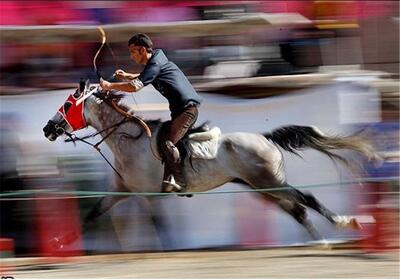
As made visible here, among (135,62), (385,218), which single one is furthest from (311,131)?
(135,62)

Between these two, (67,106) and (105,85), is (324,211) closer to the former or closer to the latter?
(105,85)

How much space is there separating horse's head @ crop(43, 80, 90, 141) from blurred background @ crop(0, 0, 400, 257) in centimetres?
10

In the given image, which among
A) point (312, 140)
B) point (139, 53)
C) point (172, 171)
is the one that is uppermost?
point (139, 53)

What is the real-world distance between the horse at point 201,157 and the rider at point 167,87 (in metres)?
0.10

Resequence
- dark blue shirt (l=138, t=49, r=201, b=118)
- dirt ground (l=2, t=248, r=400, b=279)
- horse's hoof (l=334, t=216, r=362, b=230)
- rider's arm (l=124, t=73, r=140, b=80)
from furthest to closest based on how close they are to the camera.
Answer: horse's hoof (l=334, t=216, r=362, b=230) → rider's arm (l=124, t=73, r=140, b=80) → dark blue shirt (l=138, t=49, r=201, b=118) → dirt ground (l=2, t=248, r=400, b=279)

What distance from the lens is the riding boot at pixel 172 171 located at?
35.2ft

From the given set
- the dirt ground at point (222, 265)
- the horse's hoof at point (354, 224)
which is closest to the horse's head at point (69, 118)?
the dirt ground at point (222, 265)

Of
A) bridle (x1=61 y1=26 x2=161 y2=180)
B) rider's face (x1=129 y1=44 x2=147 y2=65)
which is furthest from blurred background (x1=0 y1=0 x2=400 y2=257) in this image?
rider's face (x1=129 y1=44 x2=147 y2=65)

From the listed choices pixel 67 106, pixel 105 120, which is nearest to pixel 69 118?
pixel 67 106

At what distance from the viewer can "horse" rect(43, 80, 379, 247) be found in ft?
35.3

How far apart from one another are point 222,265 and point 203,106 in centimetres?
149

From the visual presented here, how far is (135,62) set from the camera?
1076 cm

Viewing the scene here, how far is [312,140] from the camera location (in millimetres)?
10992

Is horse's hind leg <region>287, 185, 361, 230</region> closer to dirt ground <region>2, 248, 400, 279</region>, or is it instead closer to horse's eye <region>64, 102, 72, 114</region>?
dirt ground <region>2, 248, 400, 279</region>
